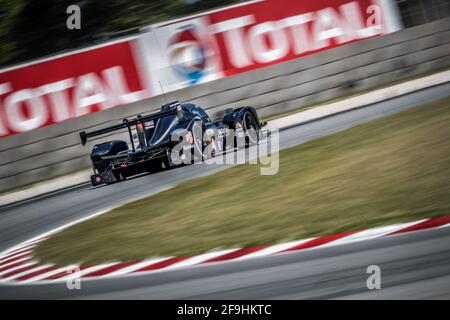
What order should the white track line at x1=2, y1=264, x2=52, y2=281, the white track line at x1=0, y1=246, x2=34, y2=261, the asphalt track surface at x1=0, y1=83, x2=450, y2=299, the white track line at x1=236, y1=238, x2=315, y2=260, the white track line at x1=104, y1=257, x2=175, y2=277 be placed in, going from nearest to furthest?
the asphalt track surface at x1=0, y1=83, x2=450, y2=299
the white track line at x1=236, y1=238, x2=315, y2=260
the white track line at x1=104, y1=257, x2=175, y2=277
the white track line at x1=2, y1=264, x2=52, y2=281
the white track line at x1=0, y1=246, x2=34, y2=261

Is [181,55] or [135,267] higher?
[181,55]

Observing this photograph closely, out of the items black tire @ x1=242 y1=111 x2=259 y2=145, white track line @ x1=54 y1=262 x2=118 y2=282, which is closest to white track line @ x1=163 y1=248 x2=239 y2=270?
white track line @ x1=54 y1=262 x2=118 y2=282

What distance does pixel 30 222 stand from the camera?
1025cm

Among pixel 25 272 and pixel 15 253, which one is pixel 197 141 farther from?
pixel 25 272

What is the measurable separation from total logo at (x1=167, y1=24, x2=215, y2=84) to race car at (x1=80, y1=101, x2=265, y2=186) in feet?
12.4

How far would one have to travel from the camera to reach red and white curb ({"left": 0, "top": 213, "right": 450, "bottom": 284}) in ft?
19.6

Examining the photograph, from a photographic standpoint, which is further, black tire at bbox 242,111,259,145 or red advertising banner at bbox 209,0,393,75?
red advertising banner at bbox 209,0,393,75

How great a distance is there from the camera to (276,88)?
16.2 meters

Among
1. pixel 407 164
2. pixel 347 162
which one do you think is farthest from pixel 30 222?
pixel 407 164

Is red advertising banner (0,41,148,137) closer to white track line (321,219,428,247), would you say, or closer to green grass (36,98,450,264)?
green grass (36,98,450,264)

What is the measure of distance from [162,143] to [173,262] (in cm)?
515

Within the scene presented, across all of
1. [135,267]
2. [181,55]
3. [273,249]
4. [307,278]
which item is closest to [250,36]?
[181,55]

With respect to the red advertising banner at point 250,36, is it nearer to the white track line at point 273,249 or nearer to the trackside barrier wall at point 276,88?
the trackside barrier wall at point 276,88
